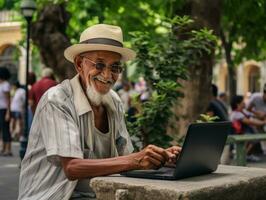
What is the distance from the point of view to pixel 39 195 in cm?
319

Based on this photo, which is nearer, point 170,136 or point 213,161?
point 213,161

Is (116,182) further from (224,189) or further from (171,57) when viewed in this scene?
(171,57)

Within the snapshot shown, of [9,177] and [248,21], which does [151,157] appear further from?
[248,21]

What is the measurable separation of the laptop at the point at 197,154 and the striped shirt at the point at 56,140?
35 cm

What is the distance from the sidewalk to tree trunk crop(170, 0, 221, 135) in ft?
7.28

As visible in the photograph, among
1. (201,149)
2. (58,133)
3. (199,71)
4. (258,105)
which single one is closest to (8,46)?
(258,105)

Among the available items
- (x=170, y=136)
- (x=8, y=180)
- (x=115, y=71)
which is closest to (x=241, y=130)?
(x=8, y=180)

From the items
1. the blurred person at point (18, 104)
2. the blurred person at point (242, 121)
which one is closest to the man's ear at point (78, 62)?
the blurred person at point (242, 121)

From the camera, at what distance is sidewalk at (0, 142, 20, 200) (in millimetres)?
8107

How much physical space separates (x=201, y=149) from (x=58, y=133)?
0.69 metres

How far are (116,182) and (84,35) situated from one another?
102 cm

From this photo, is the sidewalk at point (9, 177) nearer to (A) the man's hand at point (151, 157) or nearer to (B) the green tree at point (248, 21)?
(B) the green tree at point (248, 21)

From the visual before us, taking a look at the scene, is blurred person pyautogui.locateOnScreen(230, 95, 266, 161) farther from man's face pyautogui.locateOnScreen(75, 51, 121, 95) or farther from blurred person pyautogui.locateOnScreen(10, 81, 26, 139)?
man's face pyautogui.locateOnScreen(75, 51, 121, 95)

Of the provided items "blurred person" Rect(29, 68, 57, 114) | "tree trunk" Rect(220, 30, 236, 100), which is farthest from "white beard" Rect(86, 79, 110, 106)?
"tree trunk" Rect(220, 30, 236, 100)
